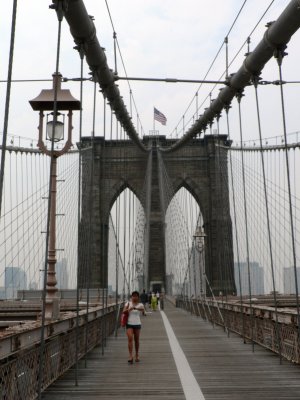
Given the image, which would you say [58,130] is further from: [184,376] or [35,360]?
[35,360]

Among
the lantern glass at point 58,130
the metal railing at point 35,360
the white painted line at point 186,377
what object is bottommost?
the white painted line at point 186,377

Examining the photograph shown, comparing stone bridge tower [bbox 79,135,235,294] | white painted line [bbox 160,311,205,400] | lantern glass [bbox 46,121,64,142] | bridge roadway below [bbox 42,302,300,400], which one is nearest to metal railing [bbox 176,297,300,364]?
bridge roadway below [bbox 42,302,300,400]

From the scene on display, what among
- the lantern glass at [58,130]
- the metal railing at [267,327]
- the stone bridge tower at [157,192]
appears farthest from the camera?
the stone bridge tower at [157,192]

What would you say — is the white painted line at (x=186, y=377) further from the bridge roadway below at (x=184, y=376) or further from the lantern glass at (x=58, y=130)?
the lantern glass at (x=58, y=130)

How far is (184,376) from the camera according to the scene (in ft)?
18.6

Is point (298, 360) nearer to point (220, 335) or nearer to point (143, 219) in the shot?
point (220, 335)

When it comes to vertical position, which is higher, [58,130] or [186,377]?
[58,130]

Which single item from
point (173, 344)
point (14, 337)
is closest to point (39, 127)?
point (173, 344)

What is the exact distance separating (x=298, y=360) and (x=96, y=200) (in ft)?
132

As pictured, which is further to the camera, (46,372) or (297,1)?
(297,1)

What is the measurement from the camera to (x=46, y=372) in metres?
4.91

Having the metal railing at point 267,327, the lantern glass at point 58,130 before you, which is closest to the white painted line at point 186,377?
the metal railing at point 267,327

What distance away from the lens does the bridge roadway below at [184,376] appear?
15.3 ft

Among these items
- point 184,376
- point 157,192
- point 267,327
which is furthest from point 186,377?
point 157,192
